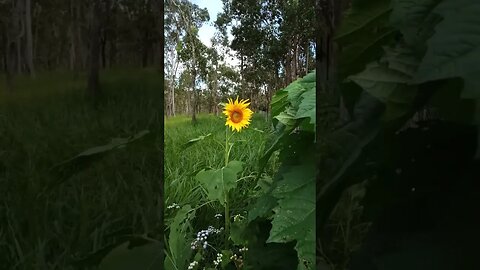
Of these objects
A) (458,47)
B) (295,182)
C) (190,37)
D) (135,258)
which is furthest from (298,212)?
(190,37)

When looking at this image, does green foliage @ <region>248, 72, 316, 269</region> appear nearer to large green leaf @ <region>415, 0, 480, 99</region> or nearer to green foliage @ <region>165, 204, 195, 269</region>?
green foliage @ <region>165, 204, 195, 269</region>

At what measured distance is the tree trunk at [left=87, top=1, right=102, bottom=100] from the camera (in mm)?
523

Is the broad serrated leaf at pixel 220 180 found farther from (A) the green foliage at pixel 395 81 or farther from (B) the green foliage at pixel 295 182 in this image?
(A) the green foliage at pixel 395 81

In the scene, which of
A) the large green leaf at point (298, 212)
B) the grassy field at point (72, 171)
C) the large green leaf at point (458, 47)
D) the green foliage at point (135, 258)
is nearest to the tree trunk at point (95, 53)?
the grassy field at point (72, 171)

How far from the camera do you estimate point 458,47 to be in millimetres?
201

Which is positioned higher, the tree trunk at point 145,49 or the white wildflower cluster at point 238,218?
the tree trunk at point 145,49

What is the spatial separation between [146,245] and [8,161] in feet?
0.68

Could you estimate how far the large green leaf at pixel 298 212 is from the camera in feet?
1.94

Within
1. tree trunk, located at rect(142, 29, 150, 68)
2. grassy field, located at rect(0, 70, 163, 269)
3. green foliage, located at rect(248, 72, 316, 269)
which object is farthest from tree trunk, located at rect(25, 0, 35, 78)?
green foliage, located at rect(248, 72, 316, 269)

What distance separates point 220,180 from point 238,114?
0.15 m

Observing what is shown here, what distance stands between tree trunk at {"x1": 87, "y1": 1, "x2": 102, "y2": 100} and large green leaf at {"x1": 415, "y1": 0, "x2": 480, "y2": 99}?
0.39 metres

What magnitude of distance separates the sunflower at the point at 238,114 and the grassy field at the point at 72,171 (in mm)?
494

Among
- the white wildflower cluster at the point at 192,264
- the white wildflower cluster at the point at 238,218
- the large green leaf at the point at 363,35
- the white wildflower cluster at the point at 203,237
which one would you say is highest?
the large green leaf at the point at 363,35

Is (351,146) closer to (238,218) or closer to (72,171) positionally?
(72,171)
